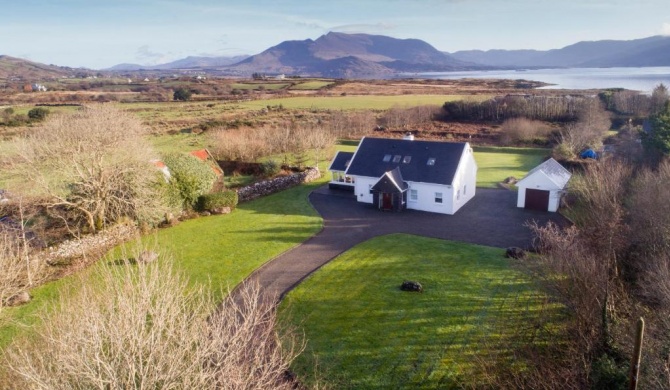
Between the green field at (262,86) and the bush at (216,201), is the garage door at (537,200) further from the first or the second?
the green field at (262,86)

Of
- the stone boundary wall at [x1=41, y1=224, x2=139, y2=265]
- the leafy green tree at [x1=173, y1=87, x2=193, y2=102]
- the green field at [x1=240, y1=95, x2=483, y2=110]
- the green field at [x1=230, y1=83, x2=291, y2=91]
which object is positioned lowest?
the stone boundary wall at [x1=41, y1=224, x2=139, y2=265]

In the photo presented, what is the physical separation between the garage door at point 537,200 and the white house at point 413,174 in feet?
16.2

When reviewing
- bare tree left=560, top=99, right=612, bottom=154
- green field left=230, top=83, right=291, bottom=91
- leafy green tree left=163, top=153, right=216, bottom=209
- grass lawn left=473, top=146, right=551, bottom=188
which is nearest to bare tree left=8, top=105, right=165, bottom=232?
leafy green tree left=163, top=153, right=216, bottom=209

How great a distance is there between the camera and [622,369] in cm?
1095

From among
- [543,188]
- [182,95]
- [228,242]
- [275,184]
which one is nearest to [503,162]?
[543,188]

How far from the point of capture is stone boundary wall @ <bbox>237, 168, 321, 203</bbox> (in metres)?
40.6

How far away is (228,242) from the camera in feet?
96.1

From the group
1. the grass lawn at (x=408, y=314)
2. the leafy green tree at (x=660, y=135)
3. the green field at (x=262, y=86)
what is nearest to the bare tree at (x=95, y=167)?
the grass lawn at (x=408, y=314)

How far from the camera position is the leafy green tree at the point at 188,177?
33.7 meters

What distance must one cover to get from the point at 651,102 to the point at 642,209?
72.7 metres

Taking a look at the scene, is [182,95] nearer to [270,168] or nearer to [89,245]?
[270,168]

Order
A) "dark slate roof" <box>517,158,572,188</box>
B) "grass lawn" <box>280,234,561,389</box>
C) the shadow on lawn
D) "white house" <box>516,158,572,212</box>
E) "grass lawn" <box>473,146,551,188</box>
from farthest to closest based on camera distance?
"grass lawn" <box>473,146,551,188</box> → "dark slate roof" <box>517,158,572,188</box> → "white house" <box>516,158,572,212</box> → "grass lawn" <box>280,234,561,389</box> → the shadow on lawn

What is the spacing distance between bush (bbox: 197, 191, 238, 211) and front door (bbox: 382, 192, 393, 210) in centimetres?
1243

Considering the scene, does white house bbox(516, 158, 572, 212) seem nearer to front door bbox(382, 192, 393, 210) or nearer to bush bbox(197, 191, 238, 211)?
front door bbox(382, 192, 393, 210)
